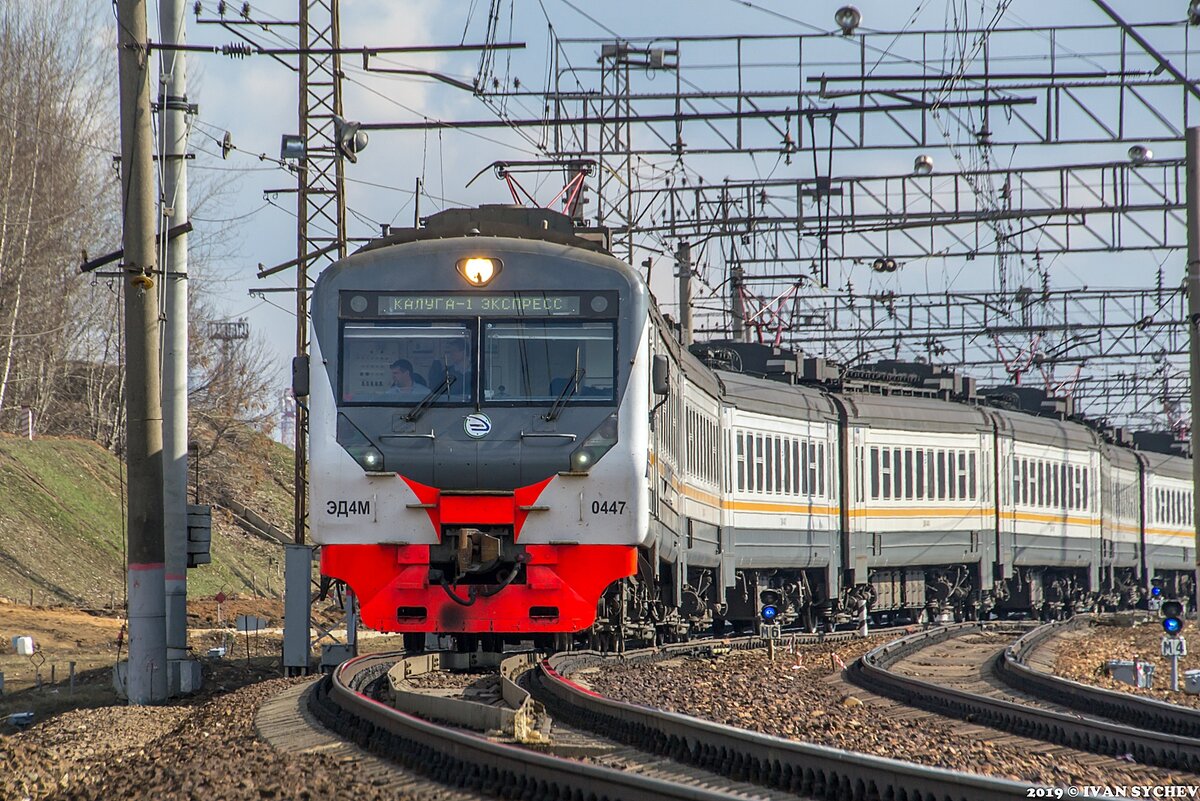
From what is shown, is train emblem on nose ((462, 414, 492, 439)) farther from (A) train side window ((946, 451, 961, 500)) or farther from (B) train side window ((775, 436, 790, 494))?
(A) train side window ((946, 451, 961, 500))

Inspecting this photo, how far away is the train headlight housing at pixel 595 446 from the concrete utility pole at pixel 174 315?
4956 mm

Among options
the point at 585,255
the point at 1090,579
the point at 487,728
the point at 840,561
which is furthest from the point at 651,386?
the point at 1090,579

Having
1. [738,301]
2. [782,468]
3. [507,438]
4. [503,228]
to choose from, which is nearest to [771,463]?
[782,468]

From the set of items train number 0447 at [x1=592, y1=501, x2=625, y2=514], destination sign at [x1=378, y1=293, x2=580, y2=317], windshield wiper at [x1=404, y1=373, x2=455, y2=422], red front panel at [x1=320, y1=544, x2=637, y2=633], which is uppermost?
destination sign at [x1=378, y1=293, x2=580, y2=317]

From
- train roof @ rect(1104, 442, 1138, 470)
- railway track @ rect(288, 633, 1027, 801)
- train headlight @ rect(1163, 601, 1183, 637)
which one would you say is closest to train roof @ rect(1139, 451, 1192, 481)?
train roof @ rect(1104, 442, 1138, 470)

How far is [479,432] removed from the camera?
40.7ft

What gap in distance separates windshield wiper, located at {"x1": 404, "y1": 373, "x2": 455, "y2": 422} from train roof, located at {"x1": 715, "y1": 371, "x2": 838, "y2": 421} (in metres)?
7.96

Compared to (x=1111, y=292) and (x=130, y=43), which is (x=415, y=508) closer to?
(x=130, y=43)

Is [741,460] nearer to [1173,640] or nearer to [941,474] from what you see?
[941,474]

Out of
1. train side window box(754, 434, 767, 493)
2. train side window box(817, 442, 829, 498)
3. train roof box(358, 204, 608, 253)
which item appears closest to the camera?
train roof box(358, 204, 608, 253)

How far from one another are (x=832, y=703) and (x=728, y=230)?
1696cm

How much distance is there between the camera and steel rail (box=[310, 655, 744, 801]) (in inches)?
251

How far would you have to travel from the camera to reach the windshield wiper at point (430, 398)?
12.5 metres

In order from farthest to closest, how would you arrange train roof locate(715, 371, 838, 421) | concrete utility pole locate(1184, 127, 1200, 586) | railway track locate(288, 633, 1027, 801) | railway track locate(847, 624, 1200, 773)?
train roof locate(715, 371, 838, 421) → concrete utility pole locate(1184, 127, 1200, 586) → railway track locate(847, 624, 1200, 773) → railway track locate(288, 633, 1027, 801)
